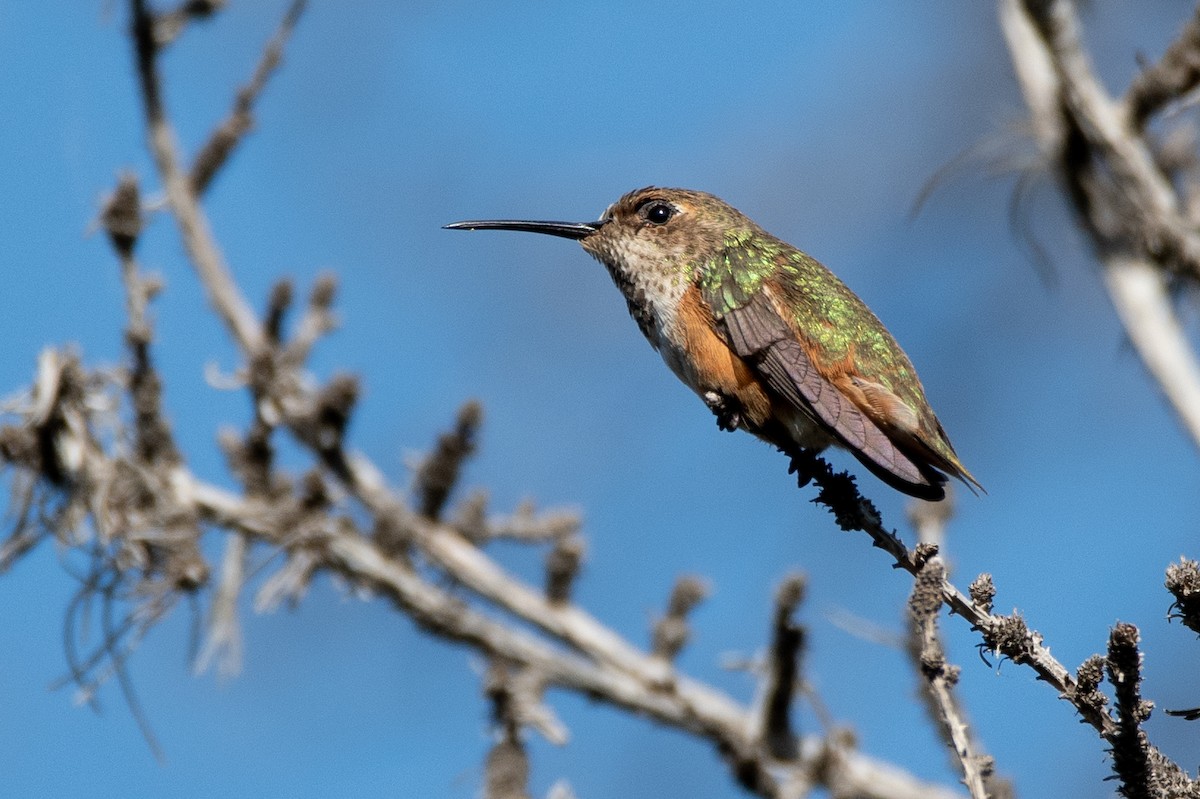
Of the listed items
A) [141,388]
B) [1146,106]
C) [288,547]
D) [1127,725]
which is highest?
[1146,106]

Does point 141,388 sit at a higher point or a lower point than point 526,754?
higher

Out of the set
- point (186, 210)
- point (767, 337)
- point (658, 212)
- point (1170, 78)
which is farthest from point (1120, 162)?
point (186, 210)

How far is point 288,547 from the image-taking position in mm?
6539

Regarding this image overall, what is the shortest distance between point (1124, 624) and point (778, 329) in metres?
2.01

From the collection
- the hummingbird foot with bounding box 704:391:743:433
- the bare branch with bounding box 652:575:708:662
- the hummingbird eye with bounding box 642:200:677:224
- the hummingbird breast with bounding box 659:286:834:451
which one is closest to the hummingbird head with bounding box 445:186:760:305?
the hummingbird eye with bounding box 642:200:677:224

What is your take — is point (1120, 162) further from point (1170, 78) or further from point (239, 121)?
point (239, 121)

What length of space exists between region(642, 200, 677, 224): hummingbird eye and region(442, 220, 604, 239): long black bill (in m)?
0.22

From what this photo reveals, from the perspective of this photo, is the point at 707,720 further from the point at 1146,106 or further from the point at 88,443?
the point at 1146,106

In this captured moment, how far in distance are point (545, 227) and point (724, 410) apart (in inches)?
61.8

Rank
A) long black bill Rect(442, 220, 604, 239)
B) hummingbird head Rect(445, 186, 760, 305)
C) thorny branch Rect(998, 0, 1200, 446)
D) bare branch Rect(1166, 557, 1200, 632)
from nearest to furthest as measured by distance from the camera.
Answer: bare branch Rect(1166, 557, 1200, 632) < hummingbird head Rect(445, 186, 760, 305) < long black bill Rect(442, 220, 604, 239) < thorny branch Rect(998, 0, 1200, 446)

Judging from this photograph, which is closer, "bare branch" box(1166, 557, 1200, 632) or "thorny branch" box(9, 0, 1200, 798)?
"bare branch" box(1166, 557, 1200, 632)

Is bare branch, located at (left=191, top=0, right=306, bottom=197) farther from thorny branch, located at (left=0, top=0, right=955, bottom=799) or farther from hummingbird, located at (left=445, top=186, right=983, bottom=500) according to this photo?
hummingbird, located at (left=445, top=186, right=983, bottom=500)

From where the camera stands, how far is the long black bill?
18.6ft

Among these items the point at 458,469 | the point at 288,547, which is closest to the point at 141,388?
the point at 288,547
